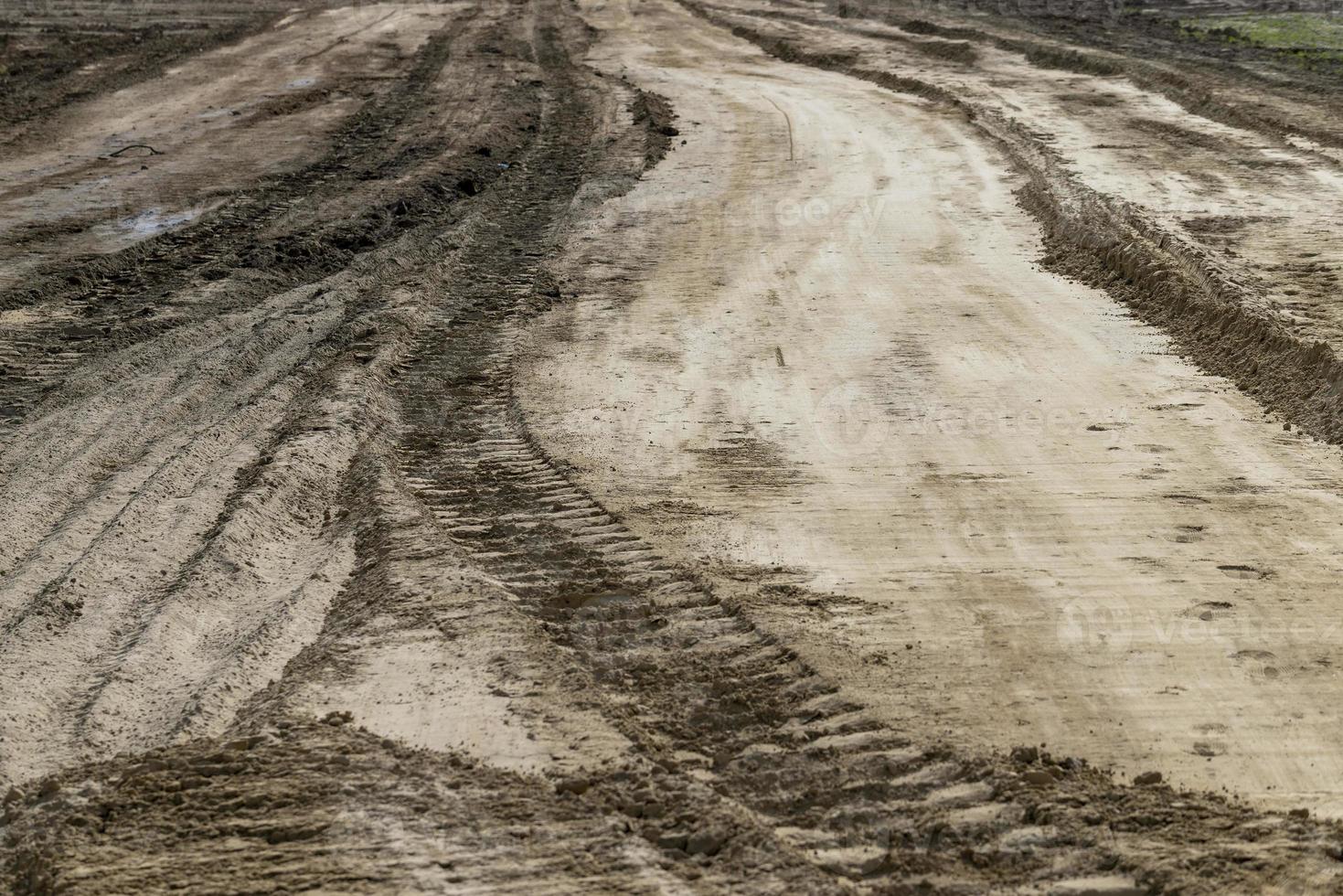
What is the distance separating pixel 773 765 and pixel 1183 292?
633cm

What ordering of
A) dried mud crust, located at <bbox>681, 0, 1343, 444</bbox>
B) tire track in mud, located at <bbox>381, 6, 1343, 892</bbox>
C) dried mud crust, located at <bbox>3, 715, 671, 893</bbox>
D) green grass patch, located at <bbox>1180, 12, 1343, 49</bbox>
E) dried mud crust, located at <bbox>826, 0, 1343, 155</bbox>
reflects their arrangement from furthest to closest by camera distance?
green grass patch, located at <bbox>1180, 12, 1343, 49</bbox>
dried mud crust, located at <bbox>826, 0, 1343, 155</bbox>
dried mud crust, located at <bbox>681, 0, 1343, 444</bbox>
tire track in mud, located at <bbox>381, 6, 1343, 892</bbox>
dried mud crust, located at <bbox>3, 715, 671, 893</bbox>

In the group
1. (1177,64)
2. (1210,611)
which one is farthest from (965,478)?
(1177,64)

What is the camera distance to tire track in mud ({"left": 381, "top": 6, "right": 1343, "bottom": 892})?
3.99 m

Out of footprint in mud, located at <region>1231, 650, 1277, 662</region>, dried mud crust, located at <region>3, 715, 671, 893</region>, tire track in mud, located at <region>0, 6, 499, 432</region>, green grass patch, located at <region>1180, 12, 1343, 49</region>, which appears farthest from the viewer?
green grass patch, located at <region>1180, 12, 1343, 49</region>

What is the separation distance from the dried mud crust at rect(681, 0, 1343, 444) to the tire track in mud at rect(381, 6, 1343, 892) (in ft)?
13.0

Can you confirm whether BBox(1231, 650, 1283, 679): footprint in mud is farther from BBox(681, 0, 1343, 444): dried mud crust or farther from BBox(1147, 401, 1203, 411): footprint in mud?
BBox(1147, 401, 1203, 411): footprint in mud

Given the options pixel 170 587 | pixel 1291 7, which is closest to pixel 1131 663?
pixel 170 587

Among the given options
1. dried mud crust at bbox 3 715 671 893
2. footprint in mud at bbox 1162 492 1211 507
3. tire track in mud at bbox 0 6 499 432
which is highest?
tire track in mud at bbox 0 6 499 432

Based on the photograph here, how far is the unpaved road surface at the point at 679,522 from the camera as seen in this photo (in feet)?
13.6

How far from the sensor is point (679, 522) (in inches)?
249

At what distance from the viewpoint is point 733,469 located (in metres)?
6.91

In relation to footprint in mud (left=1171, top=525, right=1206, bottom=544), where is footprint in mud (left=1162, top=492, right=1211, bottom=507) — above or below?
above

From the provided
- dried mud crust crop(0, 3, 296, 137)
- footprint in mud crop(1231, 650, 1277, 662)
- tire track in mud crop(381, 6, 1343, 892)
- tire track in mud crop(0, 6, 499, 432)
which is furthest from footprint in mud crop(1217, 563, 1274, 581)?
dried mud crust crop(0, 3, 296, 137)

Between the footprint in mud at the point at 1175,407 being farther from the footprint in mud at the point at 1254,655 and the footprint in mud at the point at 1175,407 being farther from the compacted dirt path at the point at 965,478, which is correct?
the footprint in mud at the point at 1254,655
